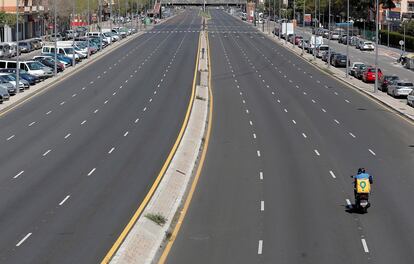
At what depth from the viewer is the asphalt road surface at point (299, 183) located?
24.0 meters

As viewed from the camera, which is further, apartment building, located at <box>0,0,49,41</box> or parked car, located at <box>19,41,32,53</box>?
apartment building, located at <box>0,0,49,41</box>

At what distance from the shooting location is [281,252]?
23.5 metres

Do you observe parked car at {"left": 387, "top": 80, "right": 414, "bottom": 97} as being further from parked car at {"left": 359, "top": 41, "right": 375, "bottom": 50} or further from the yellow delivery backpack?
parked car at {"left": 359, "top": 41, "right": 375, "bottom": 50}

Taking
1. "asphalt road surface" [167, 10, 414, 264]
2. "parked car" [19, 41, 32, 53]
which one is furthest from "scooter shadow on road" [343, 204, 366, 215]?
"parked car" [19, 41, 32, 53]

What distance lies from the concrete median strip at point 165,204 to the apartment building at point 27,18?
260 ft

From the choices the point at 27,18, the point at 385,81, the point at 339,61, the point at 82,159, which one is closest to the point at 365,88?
the point at 385,81

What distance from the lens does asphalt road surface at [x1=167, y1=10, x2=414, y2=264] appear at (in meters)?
24.0

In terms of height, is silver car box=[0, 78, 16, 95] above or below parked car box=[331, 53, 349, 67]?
below

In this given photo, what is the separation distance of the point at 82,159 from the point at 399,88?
30.6 m

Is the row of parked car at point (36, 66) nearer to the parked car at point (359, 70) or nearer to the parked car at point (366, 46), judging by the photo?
the parked car at point (359, 70)

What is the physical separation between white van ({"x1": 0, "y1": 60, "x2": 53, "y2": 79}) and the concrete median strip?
23.9m

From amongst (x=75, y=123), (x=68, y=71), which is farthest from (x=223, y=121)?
(x=68, y=71)

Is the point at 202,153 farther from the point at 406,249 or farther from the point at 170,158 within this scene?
the point at 406,249

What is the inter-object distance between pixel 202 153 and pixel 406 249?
660 inches
